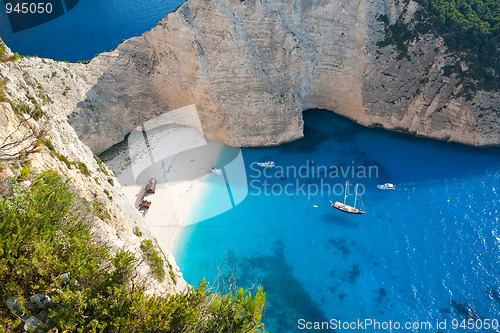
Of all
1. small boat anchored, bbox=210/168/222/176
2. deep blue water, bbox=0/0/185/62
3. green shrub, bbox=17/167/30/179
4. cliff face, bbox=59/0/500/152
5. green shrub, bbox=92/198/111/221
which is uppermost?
green shrub, bbox=17/167/30/179

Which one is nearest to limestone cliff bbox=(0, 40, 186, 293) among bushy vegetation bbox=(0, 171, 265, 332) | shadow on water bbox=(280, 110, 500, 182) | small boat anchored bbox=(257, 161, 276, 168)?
bushy vegetation bbox=(0, 171, 265, 332)

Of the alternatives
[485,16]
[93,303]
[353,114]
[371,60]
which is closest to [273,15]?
[371,60]

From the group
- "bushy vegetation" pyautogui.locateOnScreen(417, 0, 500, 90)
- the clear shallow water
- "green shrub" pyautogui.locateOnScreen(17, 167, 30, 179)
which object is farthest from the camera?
"bushy vegetation" pyautogui.locateOnScreen(417, 0, 500, 90)

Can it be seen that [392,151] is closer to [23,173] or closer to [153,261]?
[153,261]

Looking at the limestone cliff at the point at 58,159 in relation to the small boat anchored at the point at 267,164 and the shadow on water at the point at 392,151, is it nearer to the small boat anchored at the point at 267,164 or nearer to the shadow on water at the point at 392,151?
the small boat anchored at the point at 267,164

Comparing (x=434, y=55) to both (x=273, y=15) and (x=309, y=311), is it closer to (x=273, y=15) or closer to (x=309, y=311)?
(x=273, y=15)

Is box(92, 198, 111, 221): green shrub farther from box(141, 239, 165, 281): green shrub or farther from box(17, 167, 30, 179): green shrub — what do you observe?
box(17, 167, 30, 179): green shrub

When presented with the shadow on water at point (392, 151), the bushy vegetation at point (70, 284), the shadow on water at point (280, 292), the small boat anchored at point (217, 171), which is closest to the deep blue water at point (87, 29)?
the small boat anchored at point (217, 171)

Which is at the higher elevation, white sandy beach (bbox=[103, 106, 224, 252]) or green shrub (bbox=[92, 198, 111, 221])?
green shrub (bbox=[92, 198, 111, 221])
